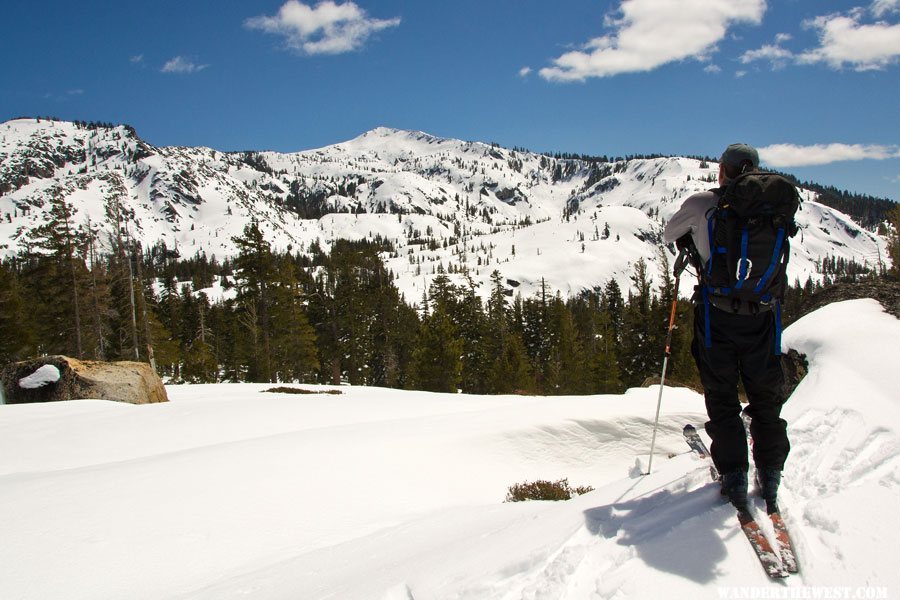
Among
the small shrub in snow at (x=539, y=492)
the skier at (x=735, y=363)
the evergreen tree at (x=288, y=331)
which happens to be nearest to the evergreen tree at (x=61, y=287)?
the evergreen tree at (x=288, y=331)

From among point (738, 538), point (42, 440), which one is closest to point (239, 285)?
point (42, 440)

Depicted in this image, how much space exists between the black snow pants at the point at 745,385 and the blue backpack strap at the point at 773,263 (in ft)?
0.73

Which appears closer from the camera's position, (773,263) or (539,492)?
(773,263)

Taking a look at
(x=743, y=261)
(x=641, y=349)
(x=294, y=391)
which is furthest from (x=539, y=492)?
(x=641, y=349)

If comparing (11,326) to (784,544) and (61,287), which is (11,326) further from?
(784,544)

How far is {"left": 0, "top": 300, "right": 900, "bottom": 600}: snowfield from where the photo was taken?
276 centimetres

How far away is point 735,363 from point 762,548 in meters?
1.28

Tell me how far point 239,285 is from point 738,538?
33.9 metres

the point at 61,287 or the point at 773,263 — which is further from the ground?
the point at 61,287

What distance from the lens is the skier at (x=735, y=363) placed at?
331 centimetres

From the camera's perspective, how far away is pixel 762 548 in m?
2.67

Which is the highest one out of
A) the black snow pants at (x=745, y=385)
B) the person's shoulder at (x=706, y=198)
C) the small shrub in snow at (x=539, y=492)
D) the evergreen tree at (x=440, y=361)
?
the person's shoulder at (x=706, y=198)

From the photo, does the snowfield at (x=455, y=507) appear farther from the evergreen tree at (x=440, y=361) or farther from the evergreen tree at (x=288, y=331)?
the evergreen tree at (x=288, y=331)

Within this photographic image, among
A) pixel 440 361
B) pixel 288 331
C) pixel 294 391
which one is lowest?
pixel 440 361
